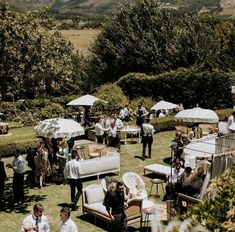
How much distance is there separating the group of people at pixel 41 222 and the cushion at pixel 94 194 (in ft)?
12.7

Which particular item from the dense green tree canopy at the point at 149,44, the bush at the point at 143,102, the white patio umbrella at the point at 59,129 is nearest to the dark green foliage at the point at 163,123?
the bush at the point at 143,102

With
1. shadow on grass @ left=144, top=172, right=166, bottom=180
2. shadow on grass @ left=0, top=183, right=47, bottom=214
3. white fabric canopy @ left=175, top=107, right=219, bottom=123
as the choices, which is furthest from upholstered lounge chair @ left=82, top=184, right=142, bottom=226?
white fabric canopy @ left=175, top=107, right=219, bottom=123

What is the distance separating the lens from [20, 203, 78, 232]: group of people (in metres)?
10.2

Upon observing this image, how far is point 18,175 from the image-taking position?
1585 centimetres

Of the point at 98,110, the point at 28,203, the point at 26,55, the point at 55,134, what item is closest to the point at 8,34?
the point at 26,55

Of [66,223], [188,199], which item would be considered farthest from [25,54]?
[66,223]

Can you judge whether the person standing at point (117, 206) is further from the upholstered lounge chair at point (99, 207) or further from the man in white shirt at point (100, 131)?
the man in white shirt at point (100, 131)

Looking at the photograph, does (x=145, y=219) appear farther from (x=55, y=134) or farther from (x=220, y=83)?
(x=220, y=83)

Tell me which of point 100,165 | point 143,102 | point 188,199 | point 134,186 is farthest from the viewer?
point 143,102

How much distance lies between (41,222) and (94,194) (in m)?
4.06

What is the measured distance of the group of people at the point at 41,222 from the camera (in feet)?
33.3

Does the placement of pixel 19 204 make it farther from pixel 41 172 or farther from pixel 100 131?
pixel 100 131

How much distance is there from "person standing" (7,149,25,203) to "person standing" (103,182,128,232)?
4.90 m

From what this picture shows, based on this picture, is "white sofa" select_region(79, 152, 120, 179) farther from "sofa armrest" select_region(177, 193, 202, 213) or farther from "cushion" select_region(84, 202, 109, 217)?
"sofa armrest" select_region(177, 193, 202, 213)
